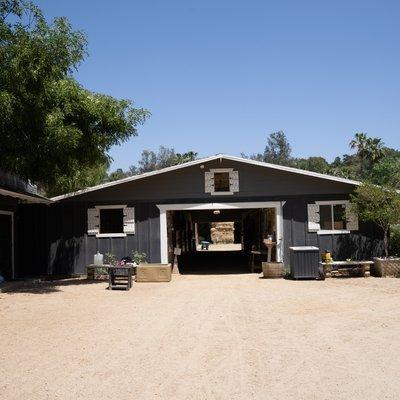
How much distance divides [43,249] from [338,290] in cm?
1030

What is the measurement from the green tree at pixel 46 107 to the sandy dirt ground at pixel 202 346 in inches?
146

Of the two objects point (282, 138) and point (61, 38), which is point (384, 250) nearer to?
point (61, 38)

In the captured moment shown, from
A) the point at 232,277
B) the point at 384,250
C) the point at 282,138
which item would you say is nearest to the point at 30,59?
the point at 232,277

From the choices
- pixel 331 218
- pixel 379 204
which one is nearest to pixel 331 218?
pixel 331 218

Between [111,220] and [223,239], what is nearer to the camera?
[111,220]

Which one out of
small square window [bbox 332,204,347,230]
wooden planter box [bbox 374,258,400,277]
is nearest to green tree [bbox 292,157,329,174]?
small square window [bbox 332,204,347,230]

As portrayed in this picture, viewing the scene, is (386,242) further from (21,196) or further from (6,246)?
(6,246)

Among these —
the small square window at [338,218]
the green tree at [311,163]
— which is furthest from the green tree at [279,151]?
the small square window at [338,218]

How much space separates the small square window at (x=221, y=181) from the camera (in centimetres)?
1727

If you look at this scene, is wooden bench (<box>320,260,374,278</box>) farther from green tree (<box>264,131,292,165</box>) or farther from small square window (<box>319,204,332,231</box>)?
green tree (<box>264,131,292,165</box>)

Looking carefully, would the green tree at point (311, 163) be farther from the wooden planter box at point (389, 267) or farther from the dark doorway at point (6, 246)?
the dark doorway at point (6, 246)

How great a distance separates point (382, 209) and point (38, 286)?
10.7 metres

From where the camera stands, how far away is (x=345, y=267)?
16281 mm

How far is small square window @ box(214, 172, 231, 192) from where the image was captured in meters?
17.3
